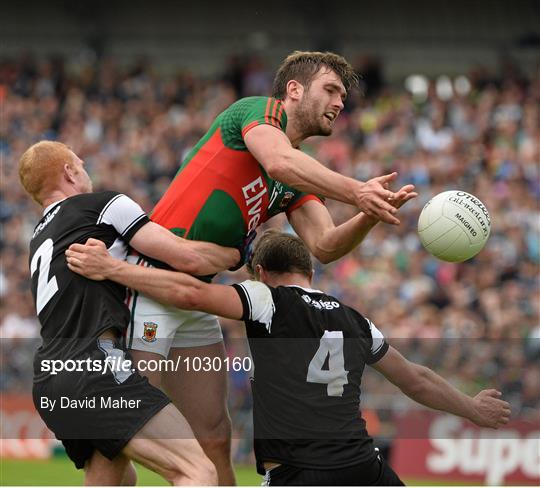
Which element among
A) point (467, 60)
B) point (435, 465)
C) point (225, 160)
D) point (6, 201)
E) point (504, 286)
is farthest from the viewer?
point (467, 60)

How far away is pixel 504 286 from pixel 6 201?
8.46 metres

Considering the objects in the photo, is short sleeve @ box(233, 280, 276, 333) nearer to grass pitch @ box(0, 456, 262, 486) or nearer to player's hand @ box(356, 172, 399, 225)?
player's hand @ box(356, 172, 399, 225)

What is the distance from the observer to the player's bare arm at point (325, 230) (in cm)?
611

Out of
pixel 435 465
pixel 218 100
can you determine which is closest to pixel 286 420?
pixel 435 465

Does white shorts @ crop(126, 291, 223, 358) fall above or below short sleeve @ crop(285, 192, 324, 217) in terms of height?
below

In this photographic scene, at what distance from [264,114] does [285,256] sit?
2.63 feet

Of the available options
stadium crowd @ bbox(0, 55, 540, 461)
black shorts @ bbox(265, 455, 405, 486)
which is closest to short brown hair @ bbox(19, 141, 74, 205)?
black shorts @ bbox(265, 455, 405, 486)

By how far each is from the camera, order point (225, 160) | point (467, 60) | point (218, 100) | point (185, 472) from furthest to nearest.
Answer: point (467, 60), point (218, 100), point (225, 160), point (185, 472)

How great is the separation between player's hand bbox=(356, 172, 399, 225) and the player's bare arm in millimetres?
375

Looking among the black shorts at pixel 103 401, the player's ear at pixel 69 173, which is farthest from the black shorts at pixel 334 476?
the player's ear at pixel 69 173

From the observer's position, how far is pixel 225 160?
609 centimetres

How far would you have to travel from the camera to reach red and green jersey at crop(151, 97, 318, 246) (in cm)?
603

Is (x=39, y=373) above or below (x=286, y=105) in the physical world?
below

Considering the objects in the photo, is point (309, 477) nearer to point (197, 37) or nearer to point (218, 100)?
point (218, 100)
